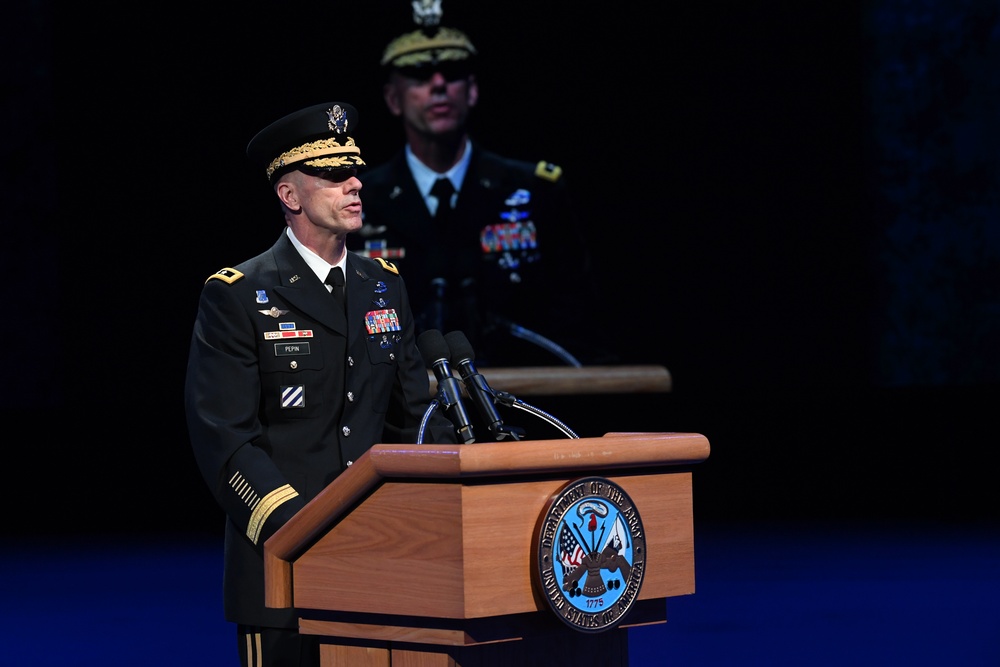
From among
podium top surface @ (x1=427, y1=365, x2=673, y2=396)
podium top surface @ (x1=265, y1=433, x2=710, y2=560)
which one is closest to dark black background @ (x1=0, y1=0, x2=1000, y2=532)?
podium top surface @ (x1=427, y1=365, x2=673, y2=396)

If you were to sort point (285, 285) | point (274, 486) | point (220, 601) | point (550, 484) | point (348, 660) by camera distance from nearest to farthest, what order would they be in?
1. point (550, 484)
2. point (348, 660)
3. point (274, 486)
4. point (285, 285)
5. point (220, 601)

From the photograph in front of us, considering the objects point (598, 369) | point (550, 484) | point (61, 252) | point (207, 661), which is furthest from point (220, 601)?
point (550, 484)

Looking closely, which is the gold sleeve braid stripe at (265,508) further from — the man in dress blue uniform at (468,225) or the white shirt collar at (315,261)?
the man in dress blue uniform at (468,225)

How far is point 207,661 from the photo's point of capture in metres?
3.83

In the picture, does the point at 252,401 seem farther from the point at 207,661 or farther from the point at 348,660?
the point at 207,661

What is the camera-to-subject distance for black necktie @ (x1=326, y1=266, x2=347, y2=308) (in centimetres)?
236

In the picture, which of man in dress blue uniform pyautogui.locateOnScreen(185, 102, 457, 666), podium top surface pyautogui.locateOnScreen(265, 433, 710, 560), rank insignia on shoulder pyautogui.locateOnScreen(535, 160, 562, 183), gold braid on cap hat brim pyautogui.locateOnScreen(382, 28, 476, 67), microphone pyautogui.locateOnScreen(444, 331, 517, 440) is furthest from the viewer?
rank insignia on shoulder pyautogui.locateOnScreen(535, 160, 562, 183)

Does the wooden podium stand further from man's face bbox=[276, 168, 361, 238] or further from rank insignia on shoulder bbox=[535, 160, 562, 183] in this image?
rank insignia on shoulder bbox=[535, 160, 562, 183]

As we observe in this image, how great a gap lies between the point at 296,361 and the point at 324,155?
1.08 feet

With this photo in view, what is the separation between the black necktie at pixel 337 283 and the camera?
2361 millimetres

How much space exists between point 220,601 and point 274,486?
8.76 feet

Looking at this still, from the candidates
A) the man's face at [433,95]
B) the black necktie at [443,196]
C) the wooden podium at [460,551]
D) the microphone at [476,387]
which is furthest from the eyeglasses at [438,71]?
the wooden podium at [460,551]

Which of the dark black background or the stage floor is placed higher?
the dark black background

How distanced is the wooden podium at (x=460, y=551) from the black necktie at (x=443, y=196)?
378 centimetres
